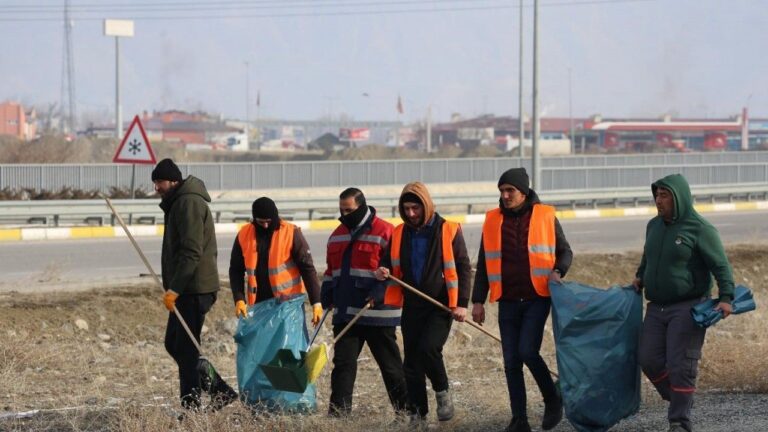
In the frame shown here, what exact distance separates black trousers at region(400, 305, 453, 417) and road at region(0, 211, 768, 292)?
316 inches

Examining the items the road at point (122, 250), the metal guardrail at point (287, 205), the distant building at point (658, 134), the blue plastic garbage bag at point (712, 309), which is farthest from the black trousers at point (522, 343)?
the distant building at point (658, 134)

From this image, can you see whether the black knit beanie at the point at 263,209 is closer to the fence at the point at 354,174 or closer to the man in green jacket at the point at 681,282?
the man in green jacket at the point at 681,282

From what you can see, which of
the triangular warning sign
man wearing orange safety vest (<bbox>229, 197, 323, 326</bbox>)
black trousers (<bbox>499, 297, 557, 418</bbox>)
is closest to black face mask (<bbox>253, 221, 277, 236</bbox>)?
man wearing orange safety vest (<bbox>229, 197, 323, 326</bbox>)

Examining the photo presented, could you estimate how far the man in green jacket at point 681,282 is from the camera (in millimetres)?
7355

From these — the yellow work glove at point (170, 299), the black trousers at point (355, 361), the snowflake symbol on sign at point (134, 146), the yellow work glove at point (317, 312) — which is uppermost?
the snowflake symbol on sign at point (134, 146)

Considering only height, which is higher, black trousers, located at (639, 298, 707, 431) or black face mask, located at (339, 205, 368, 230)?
black face mask, located at (339, 205, 368, 230)

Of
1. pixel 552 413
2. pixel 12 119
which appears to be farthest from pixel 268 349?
pixel 12 119

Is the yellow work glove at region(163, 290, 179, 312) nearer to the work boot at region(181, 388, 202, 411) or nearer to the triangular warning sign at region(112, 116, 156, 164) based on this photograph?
the work boot at region(181, 388, 202, 411)

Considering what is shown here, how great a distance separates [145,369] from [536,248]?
411 centimetres

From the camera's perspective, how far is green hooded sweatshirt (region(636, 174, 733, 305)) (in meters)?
7.34

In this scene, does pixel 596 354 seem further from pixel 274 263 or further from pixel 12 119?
pixel 12 119

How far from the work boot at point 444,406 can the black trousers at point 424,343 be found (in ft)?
0.12

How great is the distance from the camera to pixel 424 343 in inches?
318

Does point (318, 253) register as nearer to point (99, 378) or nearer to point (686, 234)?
point (99, 378)
